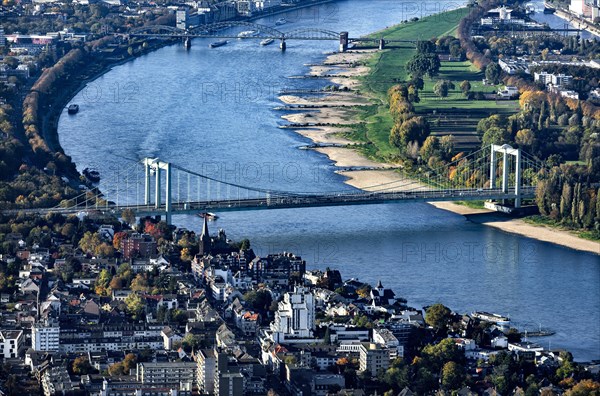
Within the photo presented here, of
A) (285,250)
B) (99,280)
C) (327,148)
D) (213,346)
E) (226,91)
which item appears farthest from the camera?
Result: (226,91)

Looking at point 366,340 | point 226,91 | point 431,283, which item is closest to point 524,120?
point 226,91

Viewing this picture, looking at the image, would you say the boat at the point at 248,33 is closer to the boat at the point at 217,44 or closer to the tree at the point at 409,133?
the boat at the point at 217,44

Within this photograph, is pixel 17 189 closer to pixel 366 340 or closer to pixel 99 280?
pixel 99 280

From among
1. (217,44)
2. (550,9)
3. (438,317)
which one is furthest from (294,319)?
(550,9)

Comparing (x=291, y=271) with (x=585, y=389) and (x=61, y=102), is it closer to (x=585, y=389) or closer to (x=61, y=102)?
(x=585, y=389)

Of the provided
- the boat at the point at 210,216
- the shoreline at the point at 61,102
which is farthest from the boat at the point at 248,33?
the boat at the point at 210,216

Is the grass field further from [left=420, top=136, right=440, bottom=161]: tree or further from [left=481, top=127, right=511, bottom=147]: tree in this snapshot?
[left=420, top=136, right=440, bottom=161]: tree
